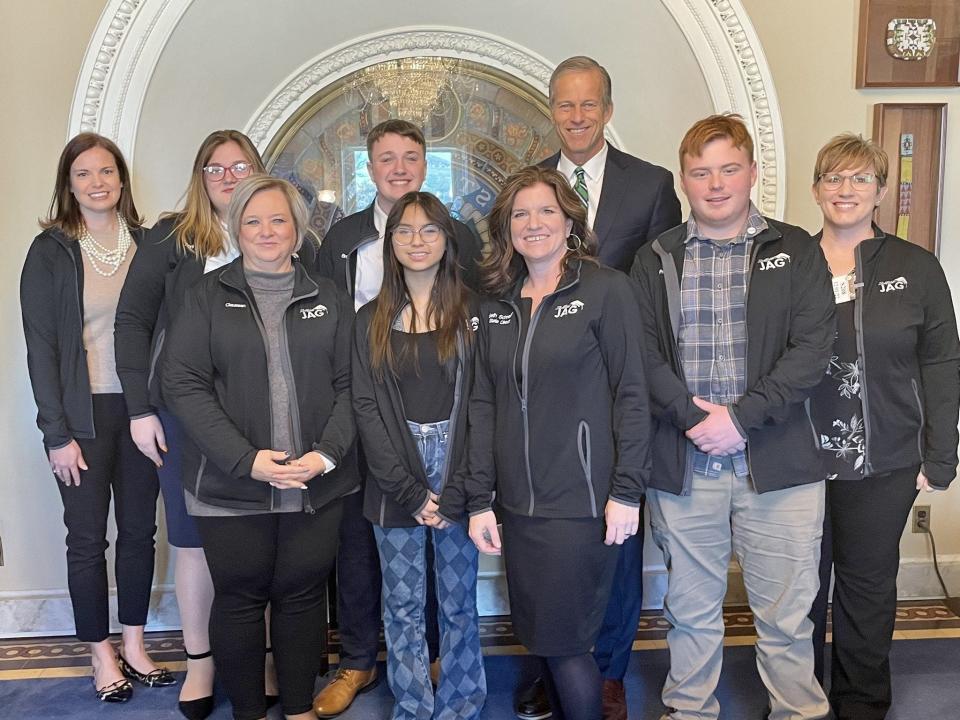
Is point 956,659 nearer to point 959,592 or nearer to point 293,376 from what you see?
point 959,592

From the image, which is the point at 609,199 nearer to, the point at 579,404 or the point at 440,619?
the point at 579,404

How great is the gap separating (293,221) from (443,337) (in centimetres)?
48

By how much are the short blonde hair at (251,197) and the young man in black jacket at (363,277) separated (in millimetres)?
318

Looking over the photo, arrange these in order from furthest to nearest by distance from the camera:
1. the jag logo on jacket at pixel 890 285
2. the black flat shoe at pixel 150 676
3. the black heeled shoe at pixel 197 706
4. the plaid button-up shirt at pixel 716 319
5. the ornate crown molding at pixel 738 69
Answer: the ornate crown molding at pixel 738 69
the black flat shoe at pixel 150 676
the black heeled shoe at pixel 197 706
the jag logo on jacket at pixel 890 285
the plaid button-up shirt at pixel 716 319

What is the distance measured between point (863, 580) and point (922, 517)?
1113 millimetres

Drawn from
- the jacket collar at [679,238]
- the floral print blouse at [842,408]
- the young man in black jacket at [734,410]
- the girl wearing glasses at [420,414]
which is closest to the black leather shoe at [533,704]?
the girl wearing glasses at [420,414]

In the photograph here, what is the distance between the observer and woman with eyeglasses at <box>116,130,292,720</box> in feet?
7.66

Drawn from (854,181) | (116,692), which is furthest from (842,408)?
(116,692)

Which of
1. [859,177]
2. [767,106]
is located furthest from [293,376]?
[767,106]

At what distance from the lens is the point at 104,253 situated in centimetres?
255

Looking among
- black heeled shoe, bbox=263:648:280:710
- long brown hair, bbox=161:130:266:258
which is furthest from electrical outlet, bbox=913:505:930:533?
long brown hair, bbox=161:130:266:258

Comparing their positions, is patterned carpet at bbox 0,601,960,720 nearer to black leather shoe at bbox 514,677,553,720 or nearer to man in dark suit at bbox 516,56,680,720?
black leather shoe at bbox 514,677,553,720

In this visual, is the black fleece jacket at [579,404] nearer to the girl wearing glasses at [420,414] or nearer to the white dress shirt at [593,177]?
the girl wearing glasses at [420,414]

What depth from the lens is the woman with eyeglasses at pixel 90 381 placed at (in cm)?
250
